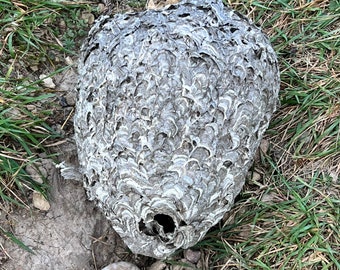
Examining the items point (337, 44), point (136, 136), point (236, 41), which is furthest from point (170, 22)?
point (337, 44)

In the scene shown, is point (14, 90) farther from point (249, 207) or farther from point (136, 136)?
point (249, 207)

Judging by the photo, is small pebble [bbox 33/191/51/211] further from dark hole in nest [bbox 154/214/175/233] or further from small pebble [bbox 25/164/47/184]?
dark hole in nest [bbox 154/214/175/233]

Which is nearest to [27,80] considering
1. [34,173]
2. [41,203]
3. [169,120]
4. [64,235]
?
[34,173]

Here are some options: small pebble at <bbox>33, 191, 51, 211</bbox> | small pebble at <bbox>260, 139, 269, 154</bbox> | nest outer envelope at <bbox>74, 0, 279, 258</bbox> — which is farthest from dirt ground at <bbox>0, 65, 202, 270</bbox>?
small pebble at <bbox>260, 139, 269, 154</bbox>

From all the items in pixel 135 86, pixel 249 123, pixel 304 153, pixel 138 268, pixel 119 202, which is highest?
pixel 135 86

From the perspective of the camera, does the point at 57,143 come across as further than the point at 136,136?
Yes

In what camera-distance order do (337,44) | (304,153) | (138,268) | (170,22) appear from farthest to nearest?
(337,44), (304,153), (138,268), (170,22)

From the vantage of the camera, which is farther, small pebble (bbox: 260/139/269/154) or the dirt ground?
small pebble (bbox: 260/139/269/154)
